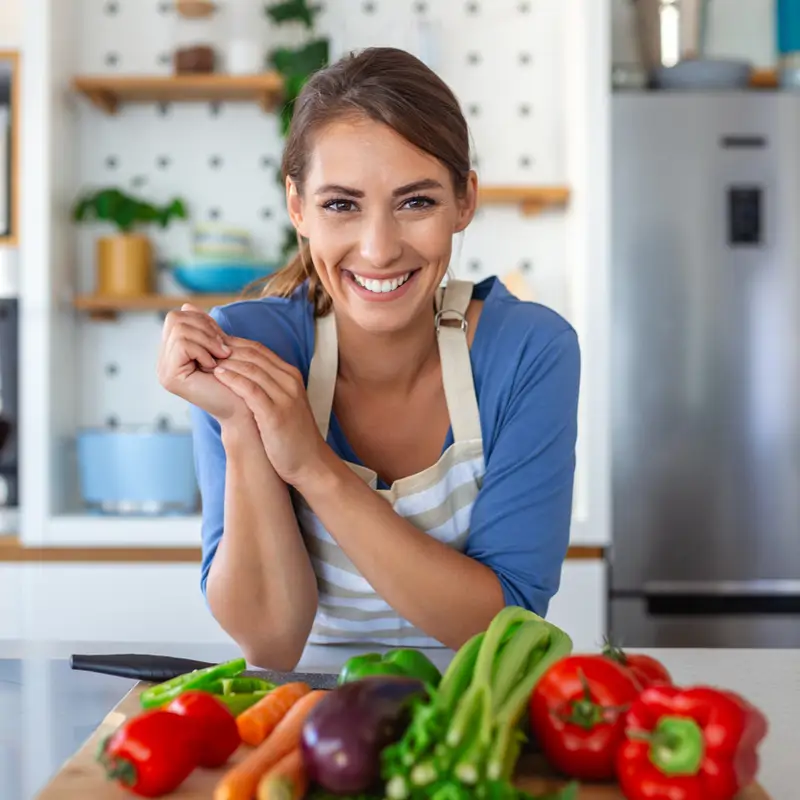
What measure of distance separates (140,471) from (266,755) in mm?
1894

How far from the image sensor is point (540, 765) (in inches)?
32.4

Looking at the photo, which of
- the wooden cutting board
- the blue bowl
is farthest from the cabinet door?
the wooden cutting board

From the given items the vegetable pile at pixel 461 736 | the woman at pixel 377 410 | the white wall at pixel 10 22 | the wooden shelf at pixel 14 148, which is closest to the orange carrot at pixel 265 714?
the vegetable pile at pixel 461 736

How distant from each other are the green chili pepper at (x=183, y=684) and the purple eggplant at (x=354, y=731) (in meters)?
A: 0.21

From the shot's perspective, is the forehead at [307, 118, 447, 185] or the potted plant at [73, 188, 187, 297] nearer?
the forehead at [307, 118, 447, 185]

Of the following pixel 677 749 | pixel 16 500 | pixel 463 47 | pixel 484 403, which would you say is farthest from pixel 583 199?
pixel 677 749

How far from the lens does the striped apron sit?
1.36 m

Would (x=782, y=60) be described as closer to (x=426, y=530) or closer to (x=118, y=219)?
(x=118, y=219)

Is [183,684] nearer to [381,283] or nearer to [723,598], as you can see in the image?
[381,283]

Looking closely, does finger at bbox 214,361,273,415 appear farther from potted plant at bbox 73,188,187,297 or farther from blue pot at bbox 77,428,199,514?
potted plant at bbox 73,188,187,297

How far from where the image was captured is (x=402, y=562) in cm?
121

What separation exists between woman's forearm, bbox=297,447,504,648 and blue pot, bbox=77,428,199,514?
4.58 ft

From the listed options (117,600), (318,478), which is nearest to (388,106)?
(318,478)

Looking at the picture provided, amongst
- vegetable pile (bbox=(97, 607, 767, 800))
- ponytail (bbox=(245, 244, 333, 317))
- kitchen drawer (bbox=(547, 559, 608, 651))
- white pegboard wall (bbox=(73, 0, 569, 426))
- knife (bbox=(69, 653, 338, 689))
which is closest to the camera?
vegetable pile (bbox=(97, 607, 767, 800))
